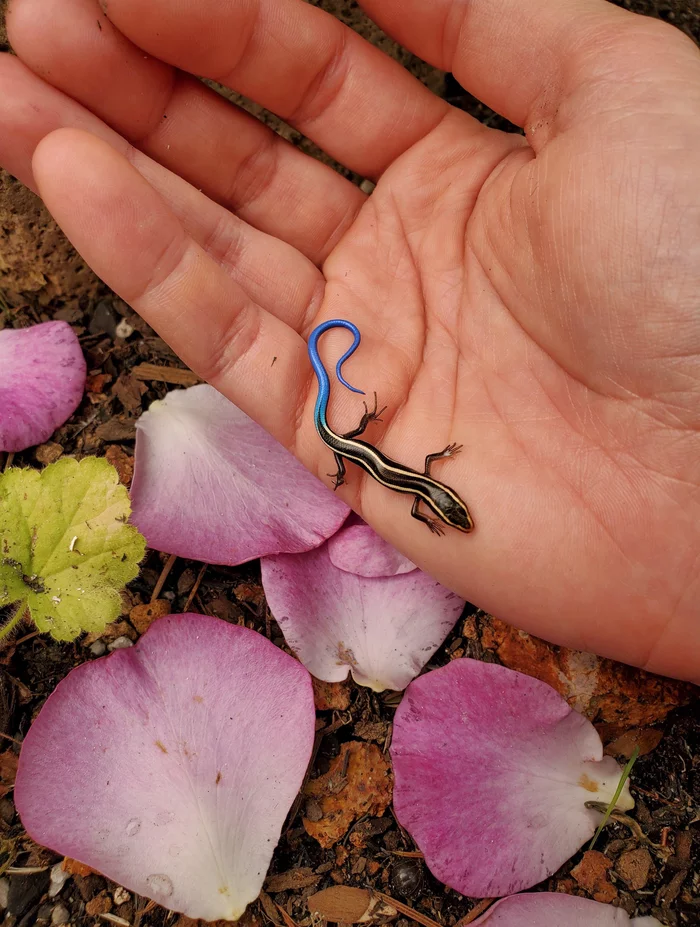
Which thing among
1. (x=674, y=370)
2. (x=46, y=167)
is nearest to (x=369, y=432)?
(x=674, y=370)

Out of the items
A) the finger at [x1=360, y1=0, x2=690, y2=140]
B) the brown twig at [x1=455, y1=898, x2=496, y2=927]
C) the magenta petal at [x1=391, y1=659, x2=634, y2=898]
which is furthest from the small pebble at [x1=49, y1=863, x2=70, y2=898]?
the finger at [x1=360, y1=0, x2=690, y2=140]

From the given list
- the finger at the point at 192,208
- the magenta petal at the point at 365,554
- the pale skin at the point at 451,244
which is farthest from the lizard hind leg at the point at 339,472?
the finger at the point at 192,208

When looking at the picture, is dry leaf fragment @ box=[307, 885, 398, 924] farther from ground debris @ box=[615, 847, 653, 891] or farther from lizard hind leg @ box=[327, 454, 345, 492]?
lizard hind leg @ box=[327, 454, 345, 492]

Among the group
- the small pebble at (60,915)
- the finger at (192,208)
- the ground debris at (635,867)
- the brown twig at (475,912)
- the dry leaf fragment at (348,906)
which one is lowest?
the small pebble at (60,915)

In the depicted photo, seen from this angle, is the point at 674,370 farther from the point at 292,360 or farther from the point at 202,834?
the point at 202,834

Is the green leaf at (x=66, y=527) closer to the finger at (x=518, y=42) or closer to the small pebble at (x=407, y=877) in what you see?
the small pebble at (x=407, y=877)

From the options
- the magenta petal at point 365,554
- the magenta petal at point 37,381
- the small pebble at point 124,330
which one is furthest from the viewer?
the small pebble at point 124,330
